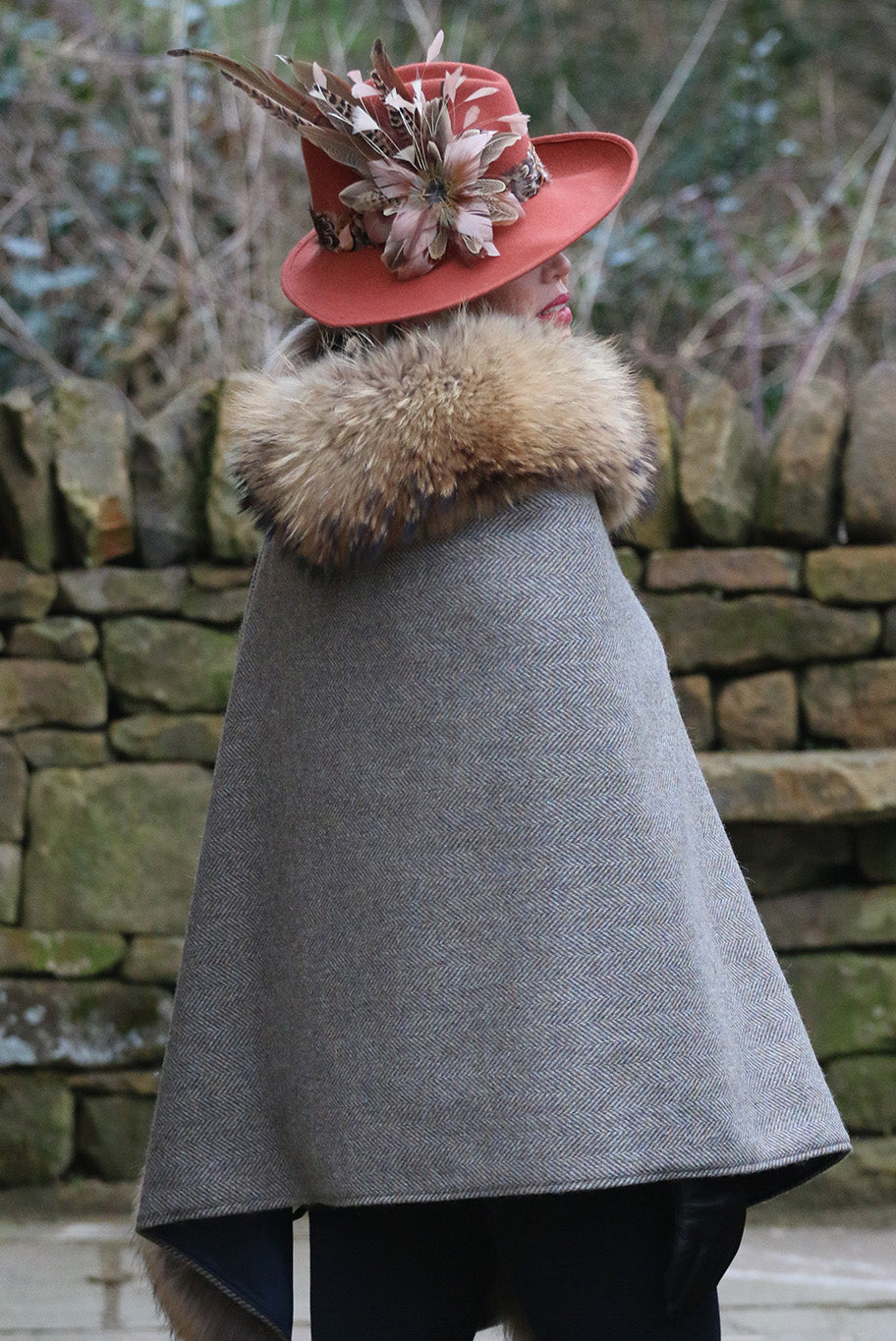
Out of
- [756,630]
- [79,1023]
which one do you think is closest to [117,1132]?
[79,1023]

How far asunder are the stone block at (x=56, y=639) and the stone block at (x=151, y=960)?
0.68 meters

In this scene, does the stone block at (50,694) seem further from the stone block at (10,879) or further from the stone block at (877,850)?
the stone block at (877,850)

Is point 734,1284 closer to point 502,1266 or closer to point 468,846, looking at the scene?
point 502,1266

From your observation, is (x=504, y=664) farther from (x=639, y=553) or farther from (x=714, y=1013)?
(x=639, y=553)

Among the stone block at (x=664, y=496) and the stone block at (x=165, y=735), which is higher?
the stone block at (x=664, y=496)

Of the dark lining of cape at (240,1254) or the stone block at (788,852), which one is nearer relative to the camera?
the dark lining of cape at (240,1254)

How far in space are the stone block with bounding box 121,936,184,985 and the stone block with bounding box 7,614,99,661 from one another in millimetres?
681

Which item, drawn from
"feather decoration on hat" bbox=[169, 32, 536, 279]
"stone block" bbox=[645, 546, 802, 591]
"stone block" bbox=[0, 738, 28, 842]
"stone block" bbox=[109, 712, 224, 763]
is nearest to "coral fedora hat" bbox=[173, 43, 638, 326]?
"feather decoration on hat" bbox=[169, 32, 536, 279]

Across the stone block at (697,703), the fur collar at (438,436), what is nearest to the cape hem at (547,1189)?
the fur collar at (438,436)

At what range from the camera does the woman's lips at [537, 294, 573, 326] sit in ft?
5.32

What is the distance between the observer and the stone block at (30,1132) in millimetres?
3211

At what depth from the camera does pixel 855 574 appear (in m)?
3.23

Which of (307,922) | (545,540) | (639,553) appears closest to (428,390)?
(545,540)

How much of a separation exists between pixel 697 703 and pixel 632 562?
1.21ft
